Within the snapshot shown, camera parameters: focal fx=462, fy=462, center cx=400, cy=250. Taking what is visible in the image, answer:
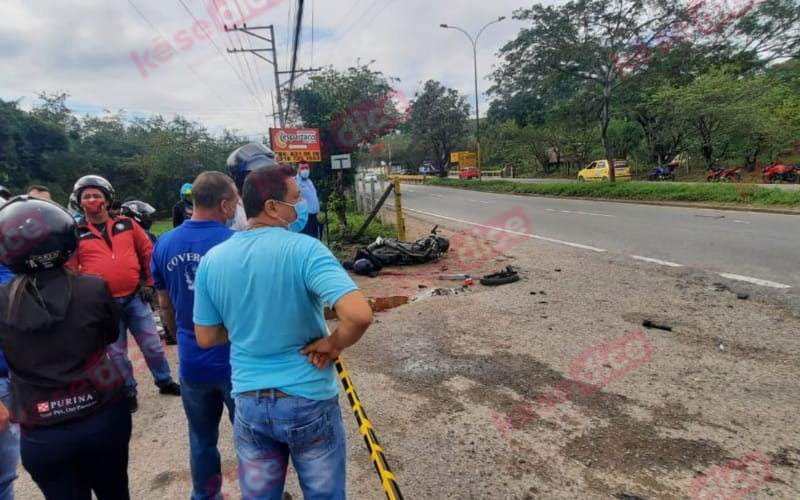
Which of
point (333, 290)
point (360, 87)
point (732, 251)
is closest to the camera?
point (333, 290)

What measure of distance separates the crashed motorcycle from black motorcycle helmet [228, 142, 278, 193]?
4.46 m

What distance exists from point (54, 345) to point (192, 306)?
0.64m

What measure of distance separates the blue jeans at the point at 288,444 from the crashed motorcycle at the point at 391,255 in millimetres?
5745

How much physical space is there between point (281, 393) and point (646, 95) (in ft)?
86.6

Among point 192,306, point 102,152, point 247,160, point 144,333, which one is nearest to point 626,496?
point 192,306

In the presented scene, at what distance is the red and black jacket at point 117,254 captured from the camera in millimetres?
3160

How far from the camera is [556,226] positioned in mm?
12039

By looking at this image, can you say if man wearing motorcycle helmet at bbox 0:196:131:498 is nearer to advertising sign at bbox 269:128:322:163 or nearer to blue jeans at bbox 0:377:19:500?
blue jeans at bbox 0:377:19:500

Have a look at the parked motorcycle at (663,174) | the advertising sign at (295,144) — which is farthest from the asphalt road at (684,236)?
the parked motorcycle at (663,174)

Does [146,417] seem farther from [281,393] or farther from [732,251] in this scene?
[732,251]

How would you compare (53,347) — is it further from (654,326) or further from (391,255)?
(391,255)

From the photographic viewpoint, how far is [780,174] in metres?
19.6

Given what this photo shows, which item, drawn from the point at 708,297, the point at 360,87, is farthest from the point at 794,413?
the point at 360,87

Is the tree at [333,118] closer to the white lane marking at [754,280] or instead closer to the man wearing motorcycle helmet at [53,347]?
the white lane marking at [754,280]
